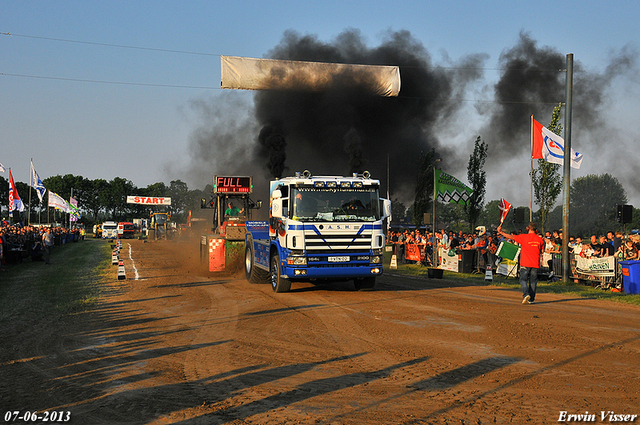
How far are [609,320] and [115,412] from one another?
920 cm

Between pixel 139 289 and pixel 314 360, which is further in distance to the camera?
pixel 139 289

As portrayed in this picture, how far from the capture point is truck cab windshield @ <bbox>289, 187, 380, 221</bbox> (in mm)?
13594

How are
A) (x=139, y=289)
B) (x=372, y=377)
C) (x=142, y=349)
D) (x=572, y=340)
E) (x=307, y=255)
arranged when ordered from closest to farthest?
(x=372, y=377) → (x=142, y=349) → (x=572, y=340) → (x=307, y=255) → (x=139, y=289)

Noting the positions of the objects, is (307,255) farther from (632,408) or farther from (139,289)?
(632,408)

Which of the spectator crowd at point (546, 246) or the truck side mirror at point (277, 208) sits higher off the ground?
the truck side mirror at point (277, 208)

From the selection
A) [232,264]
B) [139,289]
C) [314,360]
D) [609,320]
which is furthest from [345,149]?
[314,360]

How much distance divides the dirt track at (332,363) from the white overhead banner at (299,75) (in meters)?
14.9

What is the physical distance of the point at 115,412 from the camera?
513 centimetres

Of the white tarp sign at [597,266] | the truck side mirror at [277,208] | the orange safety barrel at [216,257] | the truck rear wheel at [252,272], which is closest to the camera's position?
the truck side mirror at [277,208]

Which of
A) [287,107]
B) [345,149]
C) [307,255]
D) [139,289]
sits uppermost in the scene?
[287,107]

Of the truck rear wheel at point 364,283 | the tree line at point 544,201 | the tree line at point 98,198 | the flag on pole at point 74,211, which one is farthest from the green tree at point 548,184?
the tree line at point 98,198

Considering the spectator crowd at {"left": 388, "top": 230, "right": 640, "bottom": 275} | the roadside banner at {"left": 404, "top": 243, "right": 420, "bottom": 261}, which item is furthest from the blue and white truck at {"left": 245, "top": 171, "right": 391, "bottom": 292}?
the roadside banner at {"left": 404, "top": 243, "right": 420, "bottom": 261}

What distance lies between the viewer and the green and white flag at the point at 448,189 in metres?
26.8

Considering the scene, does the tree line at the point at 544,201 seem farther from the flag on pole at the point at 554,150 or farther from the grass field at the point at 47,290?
the grass field at the point at 47,290
